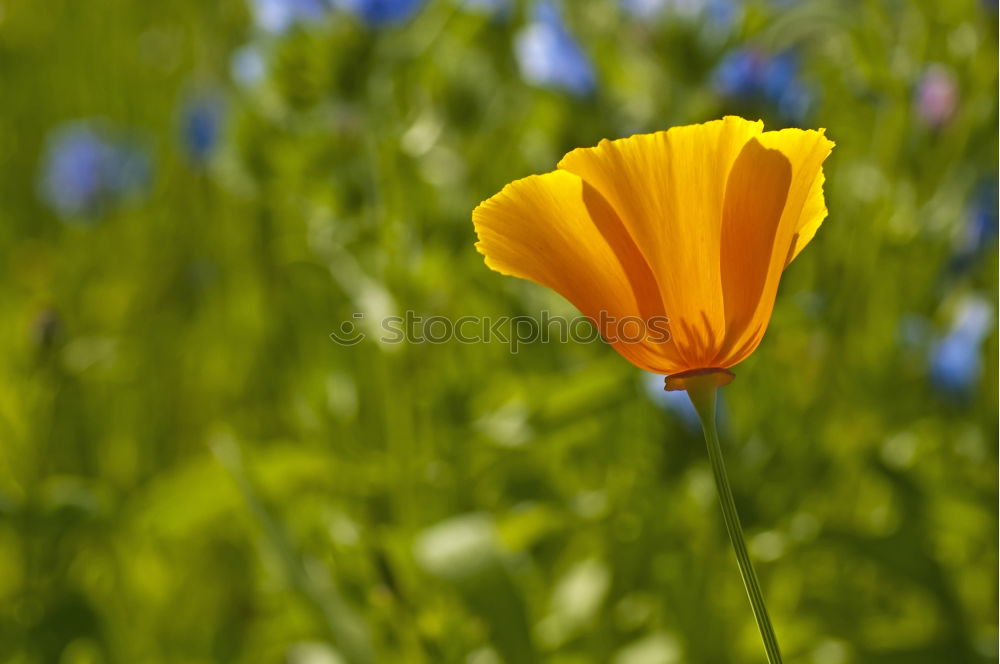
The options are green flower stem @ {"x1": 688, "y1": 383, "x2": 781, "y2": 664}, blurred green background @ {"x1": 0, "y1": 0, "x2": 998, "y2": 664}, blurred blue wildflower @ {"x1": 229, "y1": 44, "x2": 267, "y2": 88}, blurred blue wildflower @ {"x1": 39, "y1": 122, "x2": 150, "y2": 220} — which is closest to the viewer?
green flower stem @ {"x1": 688, "y1": 383, "x2": 781, "y2": 664}

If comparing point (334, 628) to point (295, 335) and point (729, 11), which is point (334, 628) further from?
point (295, 335)

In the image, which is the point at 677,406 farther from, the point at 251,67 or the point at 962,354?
the point at 251,67

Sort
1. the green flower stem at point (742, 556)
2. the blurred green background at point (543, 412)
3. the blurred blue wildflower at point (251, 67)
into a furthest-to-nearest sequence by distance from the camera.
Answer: the blurred blue wildflower at point (251, 67) → the blurred green background at point (543, 412) → the green flower stem at point (742, 556)

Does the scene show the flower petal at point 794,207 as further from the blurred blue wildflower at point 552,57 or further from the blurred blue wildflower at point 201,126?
the blurred blue wildflower at point 201,126

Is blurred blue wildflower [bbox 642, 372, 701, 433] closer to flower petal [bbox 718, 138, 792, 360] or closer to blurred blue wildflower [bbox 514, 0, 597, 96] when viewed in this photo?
blurred blue wildflower [bbox 514, 0, 597, 96]

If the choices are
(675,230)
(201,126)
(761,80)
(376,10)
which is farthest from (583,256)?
(201,126)

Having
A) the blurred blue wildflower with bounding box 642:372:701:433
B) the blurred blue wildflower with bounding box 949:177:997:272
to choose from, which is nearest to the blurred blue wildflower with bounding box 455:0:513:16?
the blurred blue wildflower with bounding box 642:372:701:433

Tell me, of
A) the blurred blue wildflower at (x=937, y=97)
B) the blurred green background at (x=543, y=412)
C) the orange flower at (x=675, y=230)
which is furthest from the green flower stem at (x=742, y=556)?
the blurred blue wildflower at (x=937, y=97)
